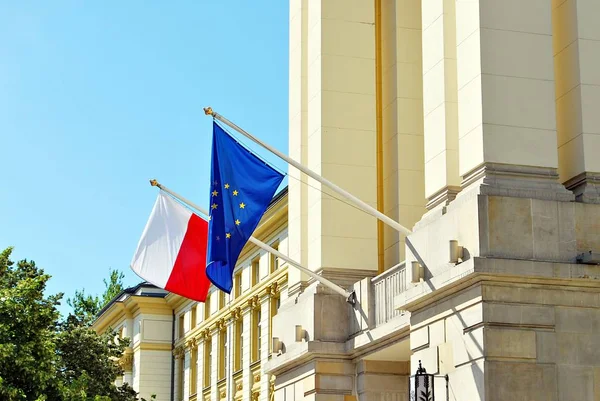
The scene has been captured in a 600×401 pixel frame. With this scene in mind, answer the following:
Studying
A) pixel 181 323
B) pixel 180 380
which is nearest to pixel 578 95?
pixel 180 380

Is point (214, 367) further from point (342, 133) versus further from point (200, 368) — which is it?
point (342, 133)

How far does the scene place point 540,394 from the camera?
67.9 ft

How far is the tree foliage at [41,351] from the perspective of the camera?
4275cm

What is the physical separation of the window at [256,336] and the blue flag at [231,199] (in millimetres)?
32396

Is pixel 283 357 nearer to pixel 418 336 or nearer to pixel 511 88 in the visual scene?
pixel 418 336

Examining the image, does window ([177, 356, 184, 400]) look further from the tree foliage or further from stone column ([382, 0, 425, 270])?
stone column ([382, 0, 425, 270])

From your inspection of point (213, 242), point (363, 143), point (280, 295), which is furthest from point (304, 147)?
point (280, 295)

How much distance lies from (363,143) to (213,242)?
6762 millimetres

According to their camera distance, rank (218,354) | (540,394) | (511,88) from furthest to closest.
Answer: (218,354)
(511,88)
(540,394)

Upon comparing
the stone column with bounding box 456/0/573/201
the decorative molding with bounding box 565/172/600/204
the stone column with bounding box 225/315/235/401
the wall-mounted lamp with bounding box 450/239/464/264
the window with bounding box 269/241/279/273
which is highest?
the window with bounding box 269/241/279/273

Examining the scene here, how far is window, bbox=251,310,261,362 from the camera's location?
57.6m

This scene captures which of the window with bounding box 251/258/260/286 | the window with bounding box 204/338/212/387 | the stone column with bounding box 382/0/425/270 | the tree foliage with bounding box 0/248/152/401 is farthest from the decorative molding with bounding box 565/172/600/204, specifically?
the window with bounding box 204/338/212/387

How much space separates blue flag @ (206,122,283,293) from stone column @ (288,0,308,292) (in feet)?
16.5

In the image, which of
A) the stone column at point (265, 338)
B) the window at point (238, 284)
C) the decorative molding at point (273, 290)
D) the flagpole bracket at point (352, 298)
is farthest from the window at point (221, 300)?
the flagpole bracket at point (352, 298)
